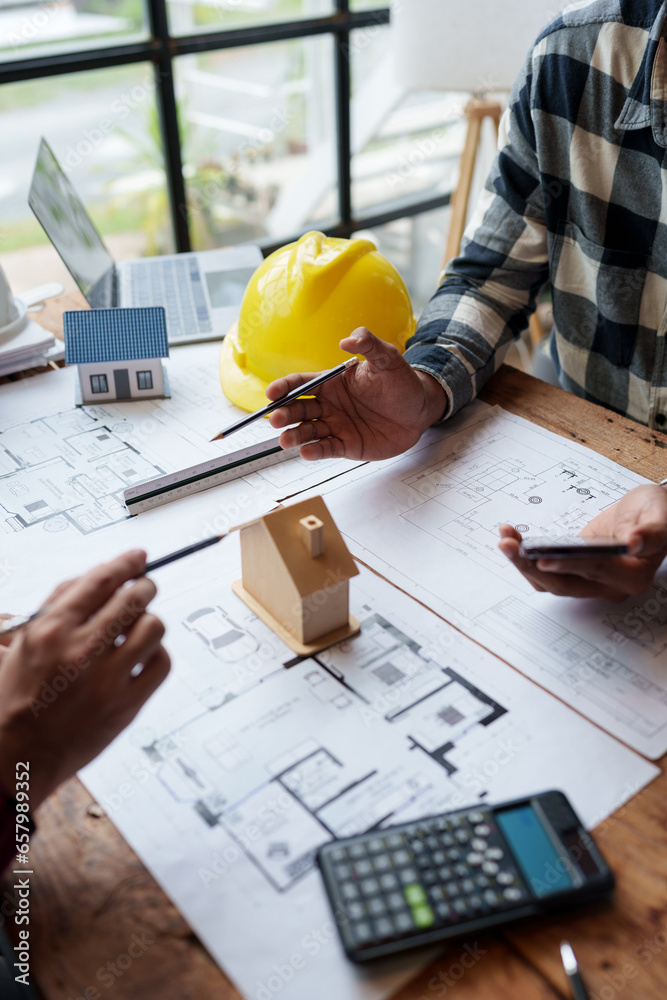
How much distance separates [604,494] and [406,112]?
2.33 m

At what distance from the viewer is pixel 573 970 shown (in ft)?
1.64

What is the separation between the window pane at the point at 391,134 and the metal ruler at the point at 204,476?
1.89m

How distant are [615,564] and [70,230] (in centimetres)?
106

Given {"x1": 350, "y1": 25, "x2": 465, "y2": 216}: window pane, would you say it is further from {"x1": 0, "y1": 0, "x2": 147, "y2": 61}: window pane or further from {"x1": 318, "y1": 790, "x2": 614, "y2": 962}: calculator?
{"x1": 318, "y1": 790, "x2": 614, "y2": 962}: calculator

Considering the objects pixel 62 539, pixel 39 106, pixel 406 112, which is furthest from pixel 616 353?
pixel 406 112

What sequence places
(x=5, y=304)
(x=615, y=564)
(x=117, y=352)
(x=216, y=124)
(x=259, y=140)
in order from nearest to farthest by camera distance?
1. (x=615, y=564)
2. (x=117, y=352)
3. (x=5, y=304)
4. (x=216, y=124)
5. (x=259, y=140)

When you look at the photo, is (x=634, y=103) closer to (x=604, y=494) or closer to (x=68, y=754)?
(x=604, y=494)

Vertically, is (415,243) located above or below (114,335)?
below

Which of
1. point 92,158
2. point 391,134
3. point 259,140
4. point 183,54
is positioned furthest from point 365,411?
point 391,134

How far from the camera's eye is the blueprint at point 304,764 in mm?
529

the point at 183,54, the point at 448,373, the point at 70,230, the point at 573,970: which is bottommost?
the point at 573,970

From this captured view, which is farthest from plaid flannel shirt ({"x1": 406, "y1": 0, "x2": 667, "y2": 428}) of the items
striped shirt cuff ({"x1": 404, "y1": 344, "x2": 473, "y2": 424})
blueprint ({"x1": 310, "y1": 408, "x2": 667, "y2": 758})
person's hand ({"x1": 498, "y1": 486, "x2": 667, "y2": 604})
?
person's hand ({"x1": 498, "y1": 486, "x2": 667, "y2": 604})

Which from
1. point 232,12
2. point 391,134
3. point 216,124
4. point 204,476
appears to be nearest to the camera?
point 204,476

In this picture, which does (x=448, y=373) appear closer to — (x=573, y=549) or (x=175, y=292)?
(x=573, y=549)
